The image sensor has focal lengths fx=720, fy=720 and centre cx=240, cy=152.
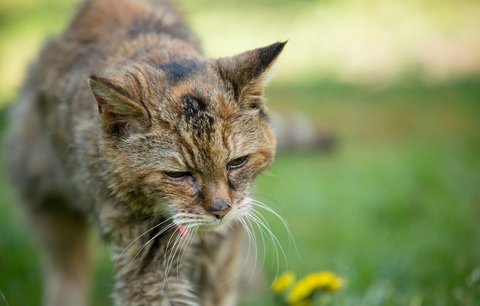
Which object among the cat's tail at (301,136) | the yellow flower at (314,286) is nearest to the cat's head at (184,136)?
the yellow flower at (314,286)

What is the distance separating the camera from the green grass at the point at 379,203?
4832 mm

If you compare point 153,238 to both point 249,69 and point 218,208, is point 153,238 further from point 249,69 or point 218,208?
point 249,69

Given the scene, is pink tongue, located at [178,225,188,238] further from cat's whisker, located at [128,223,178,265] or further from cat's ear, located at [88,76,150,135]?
cat's ear, located at [88,76,150,135]

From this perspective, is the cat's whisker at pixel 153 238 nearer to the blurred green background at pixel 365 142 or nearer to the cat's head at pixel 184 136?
Answer: the cat's head at pixel 184 136

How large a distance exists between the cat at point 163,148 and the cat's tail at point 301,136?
114 inches

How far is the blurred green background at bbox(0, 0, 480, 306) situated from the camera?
5148 millimetres

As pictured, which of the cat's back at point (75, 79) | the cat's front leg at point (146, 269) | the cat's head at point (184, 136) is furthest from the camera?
the cat's back at point (75, 79)

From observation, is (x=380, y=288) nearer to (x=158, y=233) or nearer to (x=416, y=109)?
(x=158, y=233)

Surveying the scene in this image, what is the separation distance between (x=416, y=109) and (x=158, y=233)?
5578 mm

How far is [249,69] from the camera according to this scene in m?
3.67

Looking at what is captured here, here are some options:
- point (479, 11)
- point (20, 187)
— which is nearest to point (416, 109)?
point (479, 11)

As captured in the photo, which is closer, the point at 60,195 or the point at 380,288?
the point at 380,288

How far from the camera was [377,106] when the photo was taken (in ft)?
29.0

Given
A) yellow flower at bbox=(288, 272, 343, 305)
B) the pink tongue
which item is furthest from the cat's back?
yellow flower at bbox=(288, 272, 343, 305)
